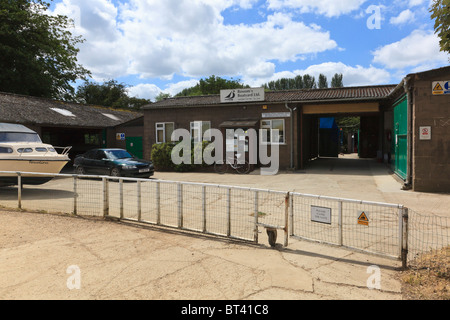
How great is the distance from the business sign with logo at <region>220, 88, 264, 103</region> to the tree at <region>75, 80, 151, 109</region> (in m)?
35.7

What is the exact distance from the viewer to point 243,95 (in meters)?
18.9

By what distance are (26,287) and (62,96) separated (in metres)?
37.2

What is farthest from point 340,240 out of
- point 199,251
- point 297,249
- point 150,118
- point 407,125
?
point 150,118

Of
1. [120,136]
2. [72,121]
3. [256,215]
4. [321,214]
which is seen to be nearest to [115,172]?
[72,121]

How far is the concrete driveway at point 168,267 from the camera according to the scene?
3.83 m

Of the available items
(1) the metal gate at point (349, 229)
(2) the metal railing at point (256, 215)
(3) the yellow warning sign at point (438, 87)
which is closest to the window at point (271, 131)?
(3) the yellow warning sign at point (438, 87)

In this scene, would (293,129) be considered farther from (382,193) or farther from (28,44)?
(28,44)

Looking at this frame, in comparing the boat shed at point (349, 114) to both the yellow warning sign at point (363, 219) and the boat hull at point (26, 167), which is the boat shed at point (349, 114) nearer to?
the yellow warning sign at point (363, 219)

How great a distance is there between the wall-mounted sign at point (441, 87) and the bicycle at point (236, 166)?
30.0 feet

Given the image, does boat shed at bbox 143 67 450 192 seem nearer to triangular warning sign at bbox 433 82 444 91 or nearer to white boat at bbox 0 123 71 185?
triangular warning sign at bbox 433 82 444 91

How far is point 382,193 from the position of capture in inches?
418

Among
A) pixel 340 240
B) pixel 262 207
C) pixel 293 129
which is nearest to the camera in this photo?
pixel 340 240

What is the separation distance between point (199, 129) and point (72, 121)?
25.7 ft

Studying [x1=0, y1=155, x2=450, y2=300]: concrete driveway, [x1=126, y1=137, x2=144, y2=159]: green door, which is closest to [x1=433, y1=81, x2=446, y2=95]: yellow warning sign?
[x1=0, y1=155, x2=450, y2=300]: concrete driveway
